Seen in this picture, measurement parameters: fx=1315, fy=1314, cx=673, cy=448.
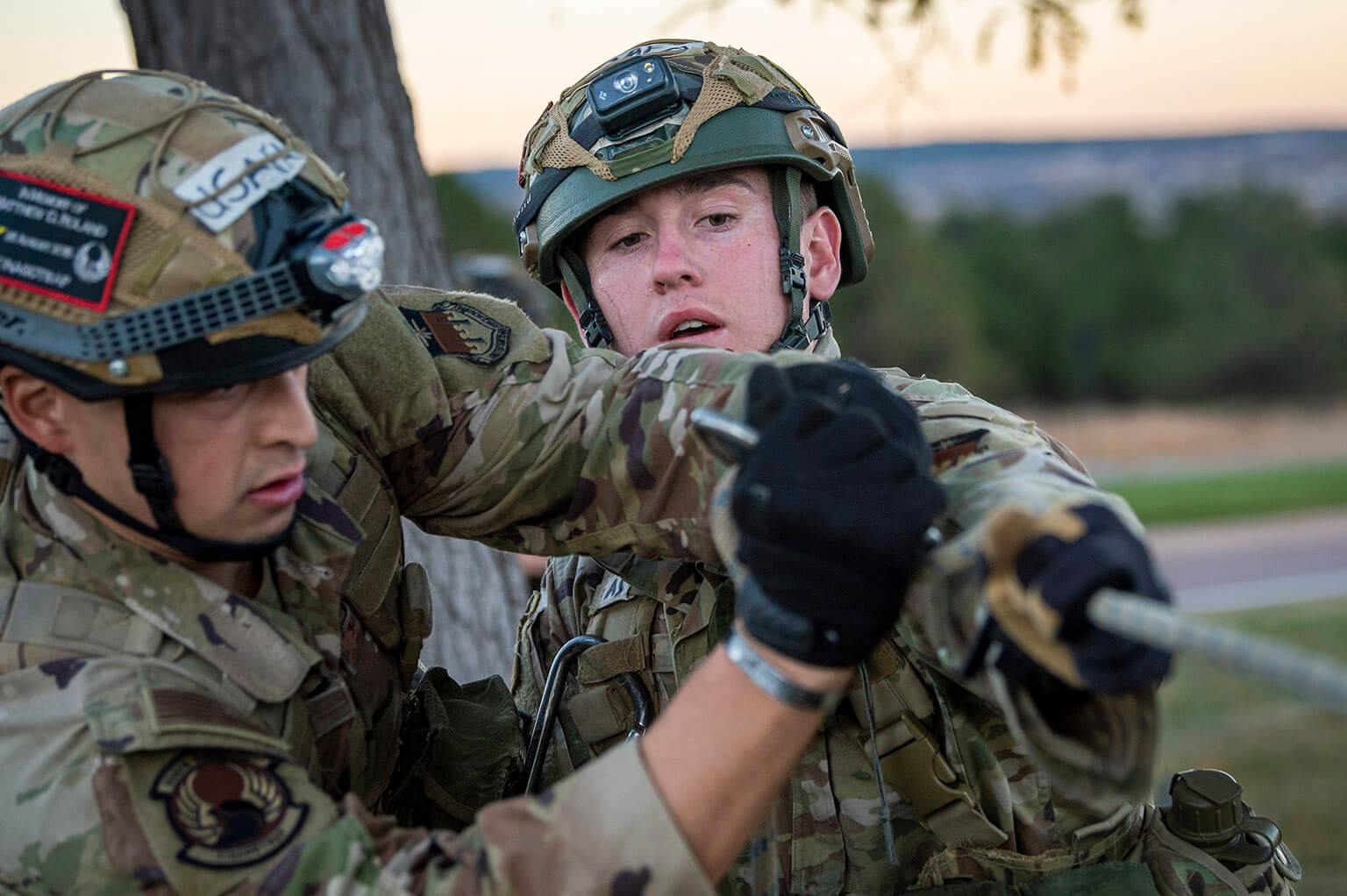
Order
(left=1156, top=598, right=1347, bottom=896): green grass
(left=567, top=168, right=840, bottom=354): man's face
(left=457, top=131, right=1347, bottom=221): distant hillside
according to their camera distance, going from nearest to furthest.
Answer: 1. (left=567, top=168, right=840, bottom=354): man's face
2. (left=1156, top=598, right=1347, bottom=896): green grass
3. (left=457, top=131, right=1347, bottom=221): distant hillside

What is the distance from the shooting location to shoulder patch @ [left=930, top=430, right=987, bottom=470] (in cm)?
225

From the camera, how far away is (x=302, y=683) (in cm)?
244

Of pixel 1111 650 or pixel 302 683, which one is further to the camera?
pixel 302 683

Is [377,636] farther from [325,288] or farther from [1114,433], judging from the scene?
[1114,433]

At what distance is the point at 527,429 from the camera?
2.53 m

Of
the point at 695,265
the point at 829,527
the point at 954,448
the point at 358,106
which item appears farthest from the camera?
the point at 358,106

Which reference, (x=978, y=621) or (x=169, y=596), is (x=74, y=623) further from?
(x=978, y=621)

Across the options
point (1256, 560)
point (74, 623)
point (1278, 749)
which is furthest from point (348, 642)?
point (1256, 560)

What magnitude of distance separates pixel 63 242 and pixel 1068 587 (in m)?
1.67

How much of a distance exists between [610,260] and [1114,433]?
132ft

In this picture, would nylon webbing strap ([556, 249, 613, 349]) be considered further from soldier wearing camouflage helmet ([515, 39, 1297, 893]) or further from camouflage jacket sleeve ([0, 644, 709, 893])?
camouflage jacket sleeve ([0, 644, 709, 893])

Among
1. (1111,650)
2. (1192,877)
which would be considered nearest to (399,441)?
(1111,650)

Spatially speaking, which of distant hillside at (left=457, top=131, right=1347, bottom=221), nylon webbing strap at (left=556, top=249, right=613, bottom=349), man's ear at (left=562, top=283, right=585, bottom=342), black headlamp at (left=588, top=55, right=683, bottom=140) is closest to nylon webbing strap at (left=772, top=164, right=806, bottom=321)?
black headlamp at (left=588, top=55, right=683, bottom=140)

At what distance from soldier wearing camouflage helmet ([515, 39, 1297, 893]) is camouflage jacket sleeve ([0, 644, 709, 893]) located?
371mm
